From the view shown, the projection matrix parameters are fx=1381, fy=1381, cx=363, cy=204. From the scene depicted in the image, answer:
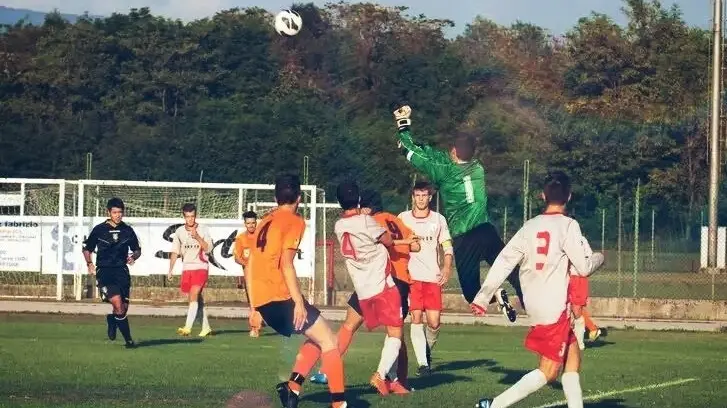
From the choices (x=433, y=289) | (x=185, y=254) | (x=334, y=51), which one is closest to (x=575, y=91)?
(x=334, y=51)

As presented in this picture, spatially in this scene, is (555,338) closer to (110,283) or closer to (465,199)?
(465,199)

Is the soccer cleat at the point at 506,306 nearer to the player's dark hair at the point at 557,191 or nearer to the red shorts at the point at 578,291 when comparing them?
the red shorts at the point at 578,291

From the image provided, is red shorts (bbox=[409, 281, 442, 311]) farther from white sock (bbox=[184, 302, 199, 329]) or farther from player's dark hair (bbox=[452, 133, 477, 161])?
white sock (bbox=[184, 302, 199, 329])

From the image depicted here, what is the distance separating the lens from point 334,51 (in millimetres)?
72375

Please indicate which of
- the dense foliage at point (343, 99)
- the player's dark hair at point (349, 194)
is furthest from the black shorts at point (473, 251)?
the dense foliage at point (343, 99)

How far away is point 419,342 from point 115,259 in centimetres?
504

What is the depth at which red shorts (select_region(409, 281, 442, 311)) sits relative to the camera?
1498 cm

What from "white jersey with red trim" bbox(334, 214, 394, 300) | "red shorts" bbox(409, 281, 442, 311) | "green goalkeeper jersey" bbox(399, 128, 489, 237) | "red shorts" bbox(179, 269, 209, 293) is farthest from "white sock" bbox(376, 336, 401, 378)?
"red shorts" bbox(179, 269, 209, 293)

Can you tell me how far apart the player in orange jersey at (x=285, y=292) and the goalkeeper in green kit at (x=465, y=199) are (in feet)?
11.8

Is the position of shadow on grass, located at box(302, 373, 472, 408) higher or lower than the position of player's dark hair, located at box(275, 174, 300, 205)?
lower

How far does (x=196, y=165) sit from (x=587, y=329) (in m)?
29.8

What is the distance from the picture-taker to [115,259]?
59.0 feet

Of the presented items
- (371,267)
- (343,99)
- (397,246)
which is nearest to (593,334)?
(397,246)

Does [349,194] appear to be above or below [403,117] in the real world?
below
